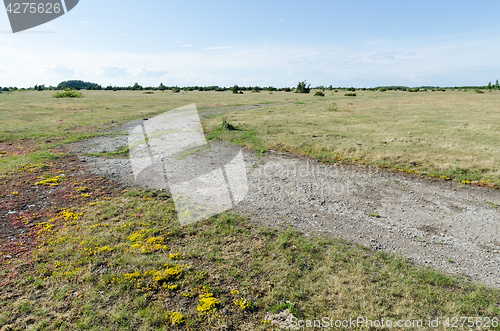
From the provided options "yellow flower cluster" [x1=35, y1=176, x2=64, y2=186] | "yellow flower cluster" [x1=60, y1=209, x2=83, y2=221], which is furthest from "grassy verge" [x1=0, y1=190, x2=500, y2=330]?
"yellow flower cluster" [x1=35, y1=176, x2=64, y2=186]

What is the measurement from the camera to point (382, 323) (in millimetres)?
4594

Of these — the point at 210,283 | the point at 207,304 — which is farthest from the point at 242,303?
the point at 210,283

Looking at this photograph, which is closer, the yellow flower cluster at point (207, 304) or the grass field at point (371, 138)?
the yellow flower cluster at point (207, 304)

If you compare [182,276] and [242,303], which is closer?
[242,303]

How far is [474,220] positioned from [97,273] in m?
10.9

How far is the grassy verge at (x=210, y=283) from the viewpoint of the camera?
4.74m

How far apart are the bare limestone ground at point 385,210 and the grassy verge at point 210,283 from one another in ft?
2.59

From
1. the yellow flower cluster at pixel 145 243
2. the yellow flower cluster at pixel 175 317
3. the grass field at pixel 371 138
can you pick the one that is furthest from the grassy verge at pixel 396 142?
the yellow flower cluster at pixel 175 317

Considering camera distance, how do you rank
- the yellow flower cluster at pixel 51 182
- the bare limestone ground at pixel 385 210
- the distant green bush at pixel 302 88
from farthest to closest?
the distant green bush at pixel 302 88
the yellow flower cluster at pixel 51 182
the bare limestone ground at pixel 385 210

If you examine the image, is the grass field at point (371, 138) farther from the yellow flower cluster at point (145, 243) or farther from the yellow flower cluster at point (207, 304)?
the yellow flower cluster at point (207, 304)

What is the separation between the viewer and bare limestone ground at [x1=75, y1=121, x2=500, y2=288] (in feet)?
21.6

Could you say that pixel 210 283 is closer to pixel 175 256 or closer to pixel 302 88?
pixel 175 256

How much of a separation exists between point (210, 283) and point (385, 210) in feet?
21.4

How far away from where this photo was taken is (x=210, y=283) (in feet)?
→ 18.3
